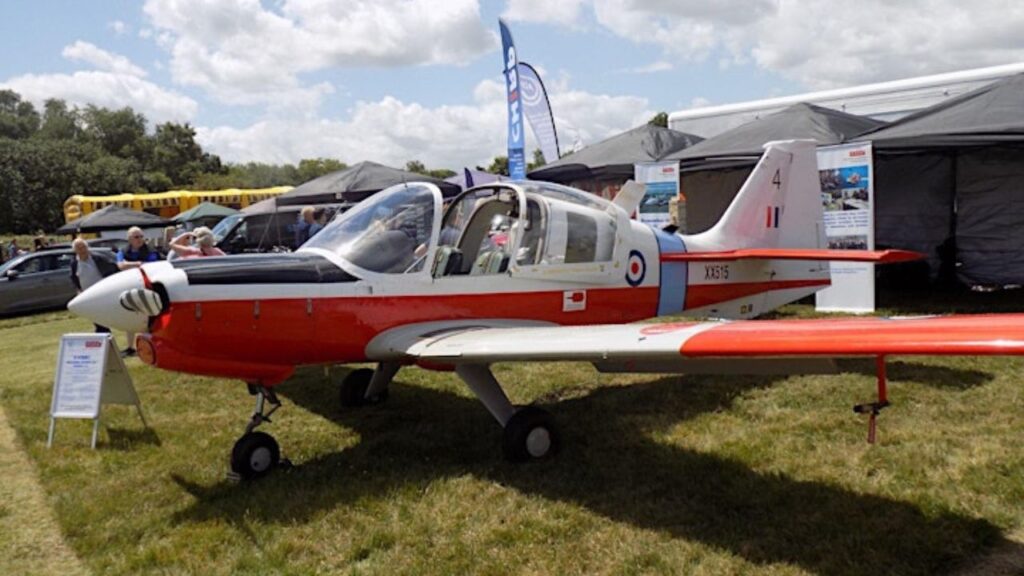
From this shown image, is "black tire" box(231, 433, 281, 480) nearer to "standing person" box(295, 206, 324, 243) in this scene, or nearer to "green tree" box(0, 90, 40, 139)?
"standing person" box(295, 206, 324, 243)

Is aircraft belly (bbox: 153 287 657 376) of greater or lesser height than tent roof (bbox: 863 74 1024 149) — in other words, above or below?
below

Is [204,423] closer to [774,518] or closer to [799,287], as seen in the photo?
[774,518]

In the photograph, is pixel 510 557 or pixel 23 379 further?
pixel 23 379

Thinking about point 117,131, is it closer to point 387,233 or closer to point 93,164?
point 93,164

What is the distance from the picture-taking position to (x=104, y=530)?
13.7 feet

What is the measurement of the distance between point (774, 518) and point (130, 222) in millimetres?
28023

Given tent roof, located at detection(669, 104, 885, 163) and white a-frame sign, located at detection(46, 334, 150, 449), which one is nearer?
white a-frame sign, located at detection(46, 334, 150, 449)

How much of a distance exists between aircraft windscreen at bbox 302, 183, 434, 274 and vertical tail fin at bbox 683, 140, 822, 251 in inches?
103

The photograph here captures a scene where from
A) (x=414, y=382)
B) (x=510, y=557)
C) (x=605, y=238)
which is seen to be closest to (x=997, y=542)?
(x=510, y=557)

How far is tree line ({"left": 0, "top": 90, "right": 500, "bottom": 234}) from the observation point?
58750 mm

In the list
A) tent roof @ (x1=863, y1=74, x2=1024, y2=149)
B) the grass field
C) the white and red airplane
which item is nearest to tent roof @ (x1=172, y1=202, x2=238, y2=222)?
the grass field

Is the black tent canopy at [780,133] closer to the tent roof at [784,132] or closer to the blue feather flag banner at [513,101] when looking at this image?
the tent roof at [784,132]

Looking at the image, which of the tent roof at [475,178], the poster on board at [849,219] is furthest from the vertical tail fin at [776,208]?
the tent roof at [475,178]

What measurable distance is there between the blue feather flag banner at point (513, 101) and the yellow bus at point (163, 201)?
63.7 feet
